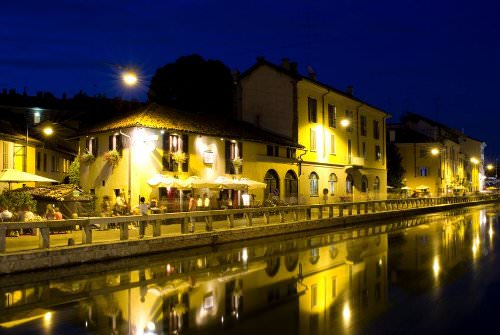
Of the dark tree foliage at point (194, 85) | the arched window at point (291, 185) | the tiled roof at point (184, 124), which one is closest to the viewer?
the tiled roof at point (184, 124)

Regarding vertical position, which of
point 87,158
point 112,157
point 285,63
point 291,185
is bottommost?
point 291,185

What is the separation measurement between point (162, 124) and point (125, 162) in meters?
2.90

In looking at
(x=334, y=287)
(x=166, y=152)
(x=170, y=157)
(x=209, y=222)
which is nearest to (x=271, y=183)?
(x=170, y=157)

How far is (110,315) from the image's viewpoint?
9.81 meters

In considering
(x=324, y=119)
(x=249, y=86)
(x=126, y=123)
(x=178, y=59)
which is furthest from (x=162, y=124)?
(x=178, y=59)

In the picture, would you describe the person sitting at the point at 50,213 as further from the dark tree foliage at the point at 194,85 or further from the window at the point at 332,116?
the dark tree foliage at the point at 194,85

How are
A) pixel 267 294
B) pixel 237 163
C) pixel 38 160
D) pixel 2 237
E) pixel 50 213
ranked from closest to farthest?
1. pixel 267 294
2. pixel 2 237
3. pixel 50 213
4. pixel 237 163
5. pixel 38 160

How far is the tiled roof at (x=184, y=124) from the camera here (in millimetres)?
30469

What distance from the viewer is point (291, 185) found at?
41.0 meters

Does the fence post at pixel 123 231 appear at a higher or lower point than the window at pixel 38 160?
lower

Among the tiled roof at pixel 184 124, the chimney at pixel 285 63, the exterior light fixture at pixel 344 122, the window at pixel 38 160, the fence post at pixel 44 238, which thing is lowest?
the fence post at pixel 44 238

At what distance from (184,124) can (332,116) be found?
19.0m

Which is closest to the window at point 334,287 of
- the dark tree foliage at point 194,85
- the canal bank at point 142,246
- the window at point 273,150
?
the canal bank at point 142,246

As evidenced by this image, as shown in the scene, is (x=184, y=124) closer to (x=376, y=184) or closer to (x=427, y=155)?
(x=376, y=184)
